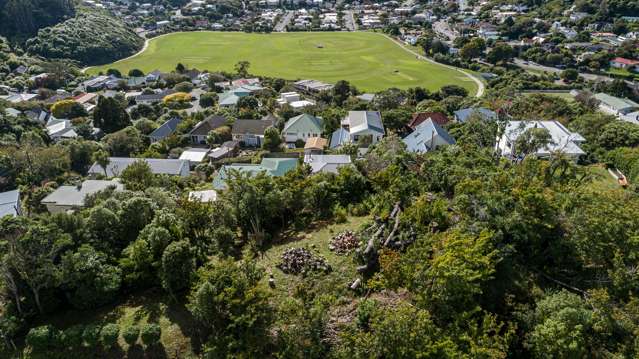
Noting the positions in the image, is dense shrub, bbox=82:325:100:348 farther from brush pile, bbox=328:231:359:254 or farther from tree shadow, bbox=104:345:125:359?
brush pile, bbox=328:231:359:254

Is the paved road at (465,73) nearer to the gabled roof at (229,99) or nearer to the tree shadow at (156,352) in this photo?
the gabled roof at (229,99)

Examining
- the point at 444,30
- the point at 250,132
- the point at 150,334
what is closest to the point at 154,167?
the point at 250,132

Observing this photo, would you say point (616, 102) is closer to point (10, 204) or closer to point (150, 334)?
point (150, 334)

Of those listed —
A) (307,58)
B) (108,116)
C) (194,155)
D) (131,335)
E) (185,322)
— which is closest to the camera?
(131,335)

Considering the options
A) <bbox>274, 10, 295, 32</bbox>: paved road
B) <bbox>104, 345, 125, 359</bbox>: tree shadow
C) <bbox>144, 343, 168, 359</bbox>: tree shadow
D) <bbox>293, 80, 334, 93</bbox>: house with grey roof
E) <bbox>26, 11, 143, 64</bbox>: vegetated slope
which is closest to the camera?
<bbox>144, 343, 168, 359</bbox>: tree shadow

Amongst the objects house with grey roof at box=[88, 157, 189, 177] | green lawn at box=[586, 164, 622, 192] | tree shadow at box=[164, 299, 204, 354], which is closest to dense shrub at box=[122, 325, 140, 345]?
tree shadow at box=[164, 299, 204, 354]

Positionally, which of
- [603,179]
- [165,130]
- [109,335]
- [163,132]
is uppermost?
[109,335]
